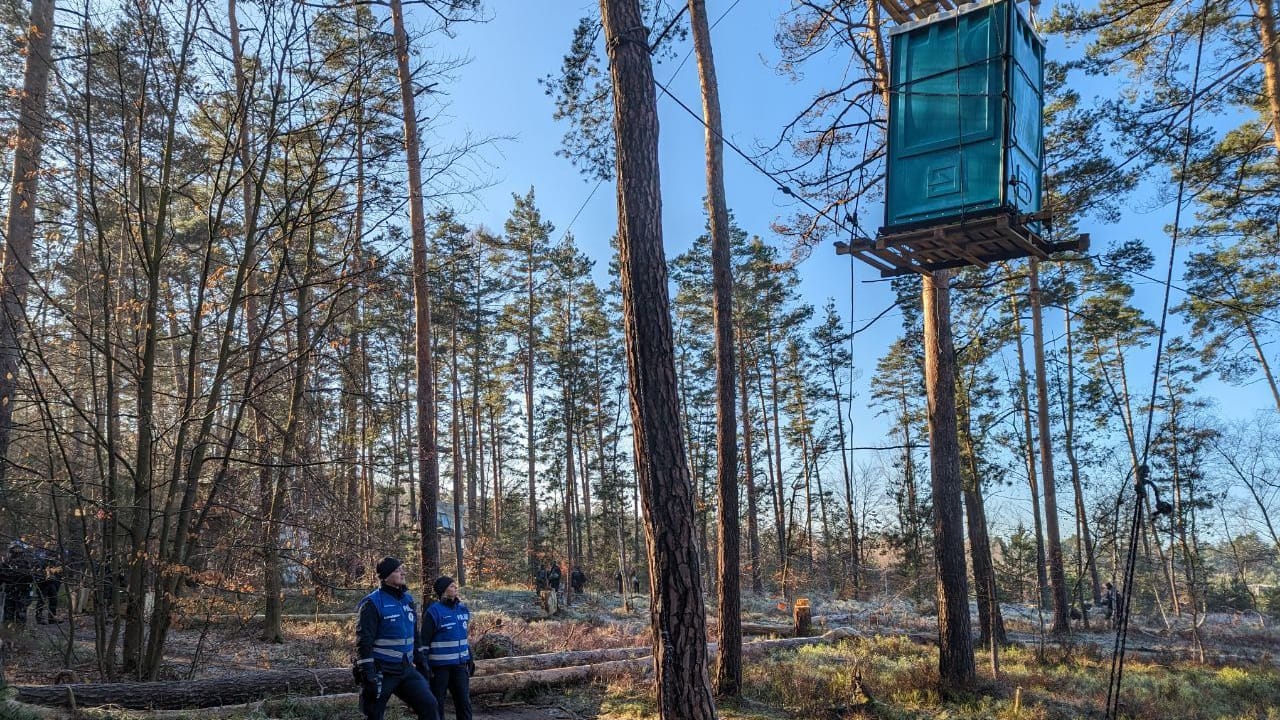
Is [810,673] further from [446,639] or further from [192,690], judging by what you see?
[192,690]

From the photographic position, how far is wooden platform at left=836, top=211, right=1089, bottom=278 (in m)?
6.54

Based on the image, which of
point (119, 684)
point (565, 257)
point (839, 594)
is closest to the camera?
point (119, 684)

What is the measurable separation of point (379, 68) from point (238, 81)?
1.98 metres

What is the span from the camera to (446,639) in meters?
7.20

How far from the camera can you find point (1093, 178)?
14930mm

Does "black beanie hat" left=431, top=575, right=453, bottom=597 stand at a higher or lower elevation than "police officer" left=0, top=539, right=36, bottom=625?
higher

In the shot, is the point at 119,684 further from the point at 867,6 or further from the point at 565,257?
the point at 565,257

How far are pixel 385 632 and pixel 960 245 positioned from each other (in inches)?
254

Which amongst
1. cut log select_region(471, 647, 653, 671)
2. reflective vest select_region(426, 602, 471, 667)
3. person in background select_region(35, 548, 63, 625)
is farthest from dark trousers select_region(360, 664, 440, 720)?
cut log select_region(471, 647, 653, 671)

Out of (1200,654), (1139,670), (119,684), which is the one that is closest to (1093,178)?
(1139,670)

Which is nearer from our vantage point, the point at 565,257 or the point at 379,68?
the point at 379,68

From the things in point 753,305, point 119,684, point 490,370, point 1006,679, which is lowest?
point 1006,679

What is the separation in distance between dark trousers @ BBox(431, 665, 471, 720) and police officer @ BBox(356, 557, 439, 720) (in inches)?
25.8

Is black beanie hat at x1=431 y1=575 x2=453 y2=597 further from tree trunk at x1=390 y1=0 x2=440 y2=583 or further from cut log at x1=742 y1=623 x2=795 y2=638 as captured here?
cut log at x1=742 y1=623 x2=795 y2=638
